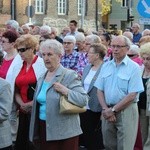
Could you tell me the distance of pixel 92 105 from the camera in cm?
793

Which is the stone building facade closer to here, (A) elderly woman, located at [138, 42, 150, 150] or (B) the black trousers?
(B) the black trousers

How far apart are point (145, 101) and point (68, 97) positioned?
2028mm

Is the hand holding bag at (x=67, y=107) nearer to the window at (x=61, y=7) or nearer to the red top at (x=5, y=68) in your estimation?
the red top at (x=5, y=68)

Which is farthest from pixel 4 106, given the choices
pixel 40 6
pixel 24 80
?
Result: pixel 40 6

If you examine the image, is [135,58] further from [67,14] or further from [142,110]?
[67,14]

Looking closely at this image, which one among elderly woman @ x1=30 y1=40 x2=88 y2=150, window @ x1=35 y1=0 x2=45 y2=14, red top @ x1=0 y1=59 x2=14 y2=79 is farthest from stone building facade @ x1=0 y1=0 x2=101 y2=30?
elderly woman @ x1=30 y1=40 x2=88 y2=150

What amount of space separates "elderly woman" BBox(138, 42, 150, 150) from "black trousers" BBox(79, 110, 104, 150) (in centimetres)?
83

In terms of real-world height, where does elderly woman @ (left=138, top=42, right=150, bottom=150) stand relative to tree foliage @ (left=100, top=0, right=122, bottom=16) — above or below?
below

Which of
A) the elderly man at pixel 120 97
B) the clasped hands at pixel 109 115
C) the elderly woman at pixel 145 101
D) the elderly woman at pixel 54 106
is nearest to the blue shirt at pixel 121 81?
the elderly man at pixel 120 97

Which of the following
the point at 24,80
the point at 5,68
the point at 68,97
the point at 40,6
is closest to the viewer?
the point at 68,97

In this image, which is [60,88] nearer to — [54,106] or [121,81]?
[54,106]

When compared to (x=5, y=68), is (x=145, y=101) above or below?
below

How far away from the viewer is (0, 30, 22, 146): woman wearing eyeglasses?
7250mm

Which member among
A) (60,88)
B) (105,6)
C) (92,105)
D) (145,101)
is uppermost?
(105,6)
